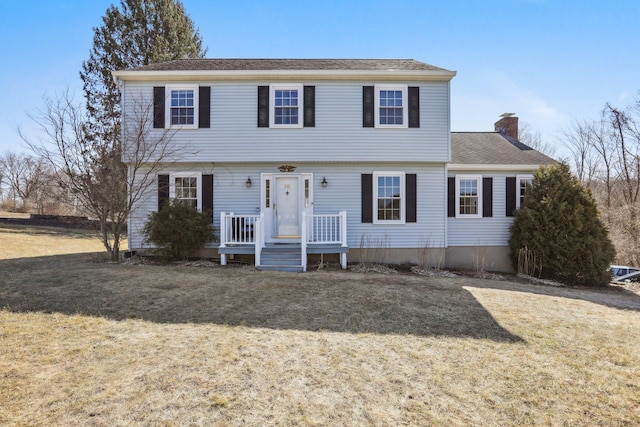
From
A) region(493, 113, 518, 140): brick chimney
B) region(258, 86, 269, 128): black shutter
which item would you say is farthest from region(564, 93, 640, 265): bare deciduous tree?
region(258, 86, 269, 128): black shutter

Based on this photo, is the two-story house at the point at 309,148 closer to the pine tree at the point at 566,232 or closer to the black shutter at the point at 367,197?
the black shutter at the point at 367,197

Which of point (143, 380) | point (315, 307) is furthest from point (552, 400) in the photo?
point (143, 380)

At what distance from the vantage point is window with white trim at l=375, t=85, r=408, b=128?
11094 millimetres

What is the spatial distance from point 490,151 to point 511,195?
79.8 inches

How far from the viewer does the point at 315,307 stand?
6020mm

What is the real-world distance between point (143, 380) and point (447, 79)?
11491mm

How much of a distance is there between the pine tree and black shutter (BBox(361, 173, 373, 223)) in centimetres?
531

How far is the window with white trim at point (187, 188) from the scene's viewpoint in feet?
36.4

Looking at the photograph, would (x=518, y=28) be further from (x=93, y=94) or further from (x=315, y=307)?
(x=93, y=94)

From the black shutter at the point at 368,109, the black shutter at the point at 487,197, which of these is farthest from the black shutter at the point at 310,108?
the black shutter at the point at 487,197

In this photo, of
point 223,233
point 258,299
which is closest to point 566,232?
point 258,299

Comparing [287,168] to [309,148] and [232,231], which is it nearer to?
[309,148]

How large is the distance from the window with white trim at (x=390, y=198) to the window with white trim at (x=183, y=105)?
21.0ft

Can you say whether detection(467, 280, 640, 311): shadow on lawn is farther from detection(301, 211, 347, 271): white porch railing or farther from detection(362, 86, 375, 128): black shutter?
detection(362, 86, 375, 128): black shutter
